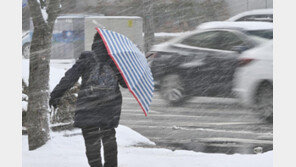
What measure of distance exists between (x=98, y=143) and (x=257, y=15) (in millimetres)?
4312

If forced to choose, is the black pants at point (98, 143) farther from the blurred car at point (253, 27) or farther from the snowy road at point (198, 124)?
the blurred car at point (253, 27)

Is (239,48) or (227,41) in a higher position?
(227,41)

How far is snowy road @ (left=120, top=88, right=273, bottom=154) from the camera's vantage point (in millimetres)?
6453

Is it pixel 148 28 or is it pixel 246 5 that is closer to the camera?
pixel 246 5

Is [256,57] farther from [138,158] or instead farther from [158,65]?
[138,158]

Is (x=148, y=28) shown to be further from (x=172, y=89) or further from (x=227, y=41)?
(x=227, y=41)

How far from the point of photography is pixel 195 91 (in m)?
8.06

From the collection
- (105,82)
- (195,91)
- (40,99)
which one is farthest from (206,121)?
(105,82)

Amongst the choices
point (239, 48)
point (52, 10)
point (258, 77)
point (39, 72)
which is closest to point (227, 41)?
point (239, 48)

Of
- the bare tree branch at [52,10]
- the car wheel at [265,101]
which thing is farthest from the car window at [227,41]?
the bare tree branch at [52,10]

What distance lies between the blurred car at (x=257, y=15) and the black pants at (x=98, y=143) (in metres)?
4.10

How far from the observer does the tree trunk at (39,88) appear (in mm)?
5465

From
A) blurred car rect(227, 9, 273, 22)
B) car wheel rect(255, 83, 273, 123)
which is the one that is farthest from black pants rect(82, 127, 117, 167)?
blurred car rect(227, 9, 273, 22)

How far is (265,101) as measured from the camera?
23.5 ft
